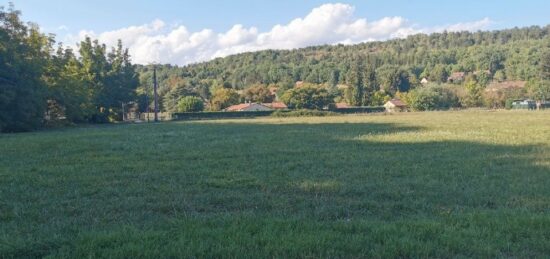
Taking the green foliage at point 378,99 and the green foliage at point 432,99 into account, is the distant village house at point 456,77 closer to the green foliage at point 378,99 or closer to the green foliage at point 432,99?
the green foliage at point 378,99

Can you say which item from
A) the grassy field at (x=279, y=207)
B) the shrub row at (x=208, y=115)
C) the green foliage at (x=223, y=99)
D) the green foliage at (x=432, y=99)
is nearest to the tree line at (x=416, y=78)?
the green foliage at (x=432, y=99)

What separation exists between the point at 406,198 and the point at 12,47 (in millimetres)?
41681

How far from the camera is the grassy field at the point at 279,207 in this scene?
17.3ft

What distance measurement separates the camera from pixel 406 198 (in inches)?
326

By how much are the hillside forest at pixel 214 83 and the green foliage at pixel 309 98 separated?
0.27m

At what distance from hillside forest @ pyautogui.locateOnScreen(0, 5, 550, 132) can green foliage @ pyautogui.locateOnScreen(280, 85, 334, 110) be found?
27cm

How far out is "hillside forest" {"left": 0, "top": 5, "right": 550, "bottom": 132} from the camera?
4259 cm

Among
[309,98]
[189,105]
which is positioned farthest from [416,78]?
[189,105]

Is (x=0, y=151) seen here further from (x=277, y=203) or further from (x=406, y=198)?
(x=406, y=198)

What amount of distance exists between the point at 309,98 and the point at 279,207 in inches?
4368

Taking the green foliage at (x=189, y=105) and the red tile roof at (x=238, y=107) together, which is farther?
the red tile roof at (x=238, y=107)

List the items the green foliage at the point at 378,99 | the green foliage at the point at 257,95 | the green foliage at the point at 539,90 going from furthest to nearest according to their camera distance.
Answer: the green foliage at the point at 257,95, the green foliage at the point at 378,99, the green foliage at the point at 539,90

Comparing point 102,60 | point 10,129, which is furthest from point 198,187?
point 102,60

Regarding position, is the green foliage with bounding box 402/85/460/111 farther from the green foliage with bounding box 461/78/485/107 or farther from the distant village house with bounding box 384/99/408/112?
the green foliage with bounding box 461/78/485/107
